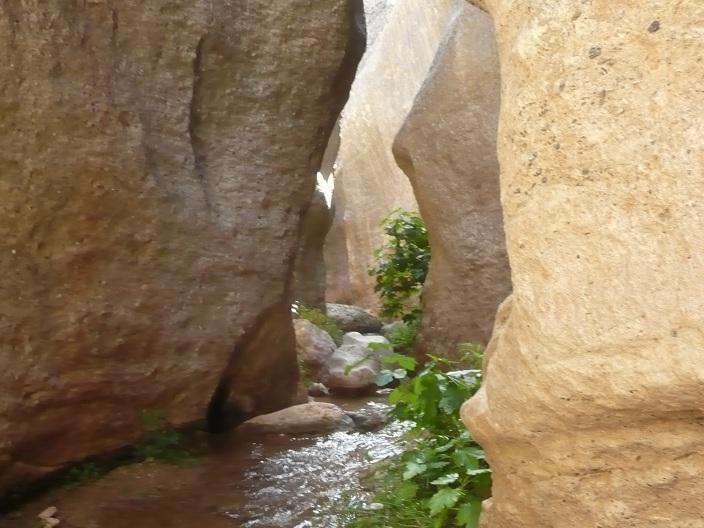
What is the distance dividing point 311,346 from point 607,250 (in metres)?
5.71

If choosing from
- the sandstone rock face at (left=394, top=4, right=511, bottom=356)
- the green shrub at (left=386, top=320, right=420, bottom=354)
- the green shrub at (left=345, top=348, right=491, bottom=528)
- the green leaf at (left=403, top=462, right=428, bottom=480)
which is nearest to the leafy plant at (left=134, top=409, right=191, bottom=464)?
the green shrub at (left=345, top=348, right=491, bottom=528)

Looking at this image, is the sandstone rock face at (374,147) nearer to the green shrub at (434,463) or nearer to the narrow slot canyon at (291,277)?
the narrow slot canyon at (291,277)

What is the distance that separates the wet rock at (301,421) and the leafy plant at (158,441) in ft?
2.34

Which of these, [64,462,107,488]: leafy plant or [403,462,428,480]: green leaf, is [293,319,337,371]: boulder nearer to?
[64,462,107,488]: leafy plant

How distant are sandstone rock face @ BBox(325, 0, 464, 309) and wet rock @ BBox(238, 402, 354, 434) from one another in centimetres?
826

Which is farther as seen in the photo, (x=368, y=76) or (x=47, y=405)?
(x=368, y=76)

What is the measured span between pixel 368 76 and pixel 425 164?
31.4ft

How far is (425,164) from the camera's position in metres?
7.09

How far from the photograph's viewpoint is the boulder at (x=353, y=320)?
1030cm

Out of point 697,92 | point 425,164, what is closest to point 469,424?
point 697,92

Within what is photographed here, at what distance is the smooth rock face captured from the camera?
1680 millimetres

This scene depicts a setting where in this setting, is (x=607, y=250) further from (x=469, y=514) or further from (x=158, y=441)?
(x=158, y=441)

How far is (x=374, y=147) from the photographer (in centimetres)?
1538

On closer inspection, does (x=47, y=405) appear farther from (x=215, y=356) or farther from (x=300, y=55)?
(x=300, y=55)
